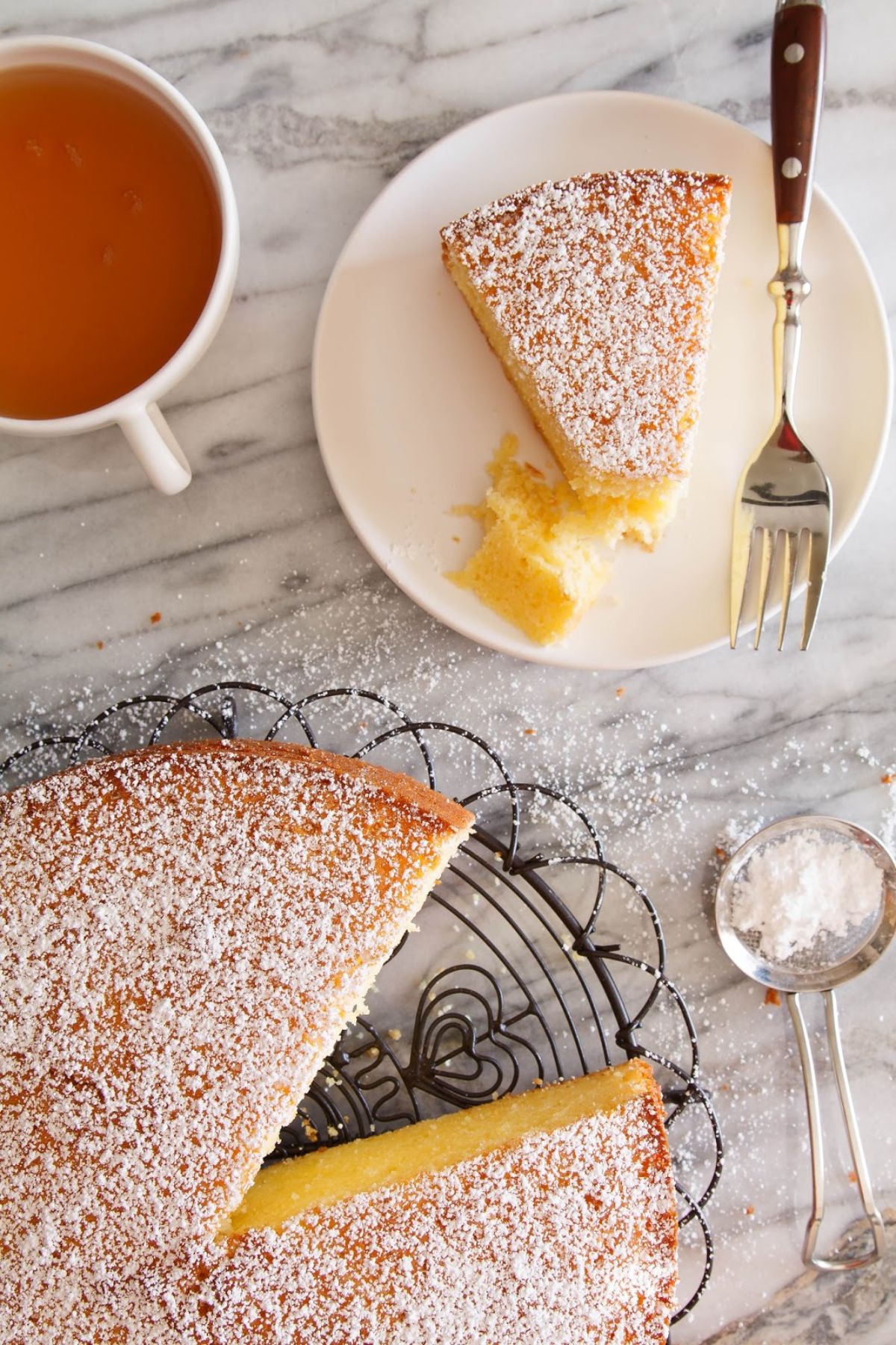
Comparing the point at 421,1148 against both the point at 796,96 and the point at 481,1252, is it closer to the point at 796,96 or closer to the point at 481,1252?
the point at 481,1252

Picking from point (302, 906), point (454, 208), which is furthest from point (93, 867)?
point (454, 208)

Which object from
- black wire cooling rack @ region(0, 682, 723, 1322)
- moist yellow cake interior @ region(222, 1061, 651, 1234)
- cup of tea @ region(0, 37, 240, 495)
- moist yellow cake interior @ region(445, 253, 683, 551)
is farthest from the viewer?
black wire cooling rack @ region(0, 682, 723, 1322)

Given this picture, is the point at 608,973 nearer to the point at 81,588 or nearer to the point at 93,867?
the point at 93,867

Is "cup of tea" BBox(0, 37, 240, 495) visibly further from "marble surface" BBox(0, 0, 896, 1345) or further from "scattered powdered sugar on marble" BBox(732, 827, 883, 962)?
"scattered powdered sugar on marble" BBox(732, 827, 883, 962)

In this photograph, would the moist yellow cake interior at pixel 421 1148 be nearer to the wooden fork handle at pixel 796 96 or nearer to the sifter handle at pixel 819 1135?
the sifter handle at pixel 819 1135

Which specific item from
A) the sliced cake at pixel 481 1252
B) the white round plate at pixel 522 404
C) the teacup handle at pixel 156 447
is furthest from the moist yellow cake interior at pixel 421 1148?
the teacup handle at pixel 156 447

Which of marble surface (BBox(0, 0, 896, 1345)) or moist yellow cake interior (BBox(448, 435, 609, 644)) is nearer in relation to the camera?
moist yellow cake interior (BBox(448, 435, 609, 644))

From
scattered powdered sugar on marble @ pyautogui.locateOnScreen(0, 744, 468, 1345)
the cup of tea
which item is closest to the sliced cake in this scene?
scattered powdered sugar on marble @ pyautogui.locateOnScreen(0, 744, 468, 1345)

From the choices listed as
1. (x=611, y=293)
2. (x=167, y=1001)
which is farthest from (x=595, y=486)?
(x=167, y=1001)
